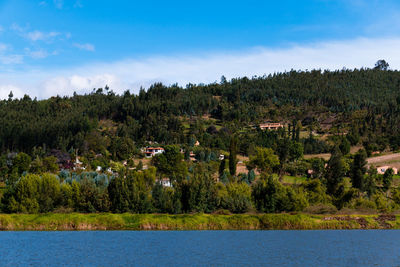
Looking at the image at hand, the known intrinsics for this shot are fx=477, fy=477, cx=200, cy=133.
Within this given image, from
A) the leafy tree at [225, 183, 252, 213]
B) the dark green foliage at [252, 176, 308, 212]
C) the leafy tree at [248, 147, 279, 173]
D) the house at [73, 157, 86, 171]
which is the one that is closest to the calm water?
the leafy tree at [225, 183, 252, 213]

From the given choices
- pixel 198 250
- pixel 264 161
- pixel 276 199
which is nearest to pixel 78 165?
pixel 264 161

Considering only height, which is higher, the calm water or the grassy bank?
the calm water

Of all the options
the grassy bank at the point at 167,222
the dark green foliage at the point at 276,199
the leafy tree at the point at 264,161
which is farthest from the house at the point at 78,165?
the dark green foliage at the point at 276,199

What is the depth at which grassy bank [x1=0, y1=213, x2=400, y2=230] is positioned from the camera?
84.5 meters

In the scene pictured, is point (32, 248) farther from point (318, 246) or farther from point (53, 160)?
point (53, 160)

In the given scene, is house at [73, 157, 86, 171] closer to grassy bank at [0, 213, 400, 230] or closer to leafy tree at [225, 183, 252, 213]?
leafy tree at [225, 183, 252, 213]

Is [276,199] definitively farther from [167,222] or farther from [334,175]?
[334,175]

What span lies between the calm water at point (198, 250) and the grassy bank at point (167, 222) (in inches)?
538

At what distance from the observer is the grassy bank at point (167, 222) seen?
84500 millimetres

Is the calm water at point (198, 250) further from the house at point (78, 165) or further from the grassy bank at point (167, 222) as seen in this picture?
the house at point (78, 165)

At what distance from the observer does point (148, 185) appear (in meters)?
125

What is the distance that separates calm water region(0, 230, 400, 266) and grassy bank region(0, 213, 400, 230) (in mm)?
13662

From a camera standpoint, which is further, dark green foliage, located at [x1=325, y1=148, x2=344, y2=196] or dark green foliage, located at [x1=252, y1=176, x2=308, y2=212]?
dark green foliage, located at [x1=325, y1=148, x2=344, y2=196]

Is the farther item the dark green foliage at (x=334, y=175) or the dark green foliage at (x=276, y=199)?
the dark green foliage at (x=334, y=175)
